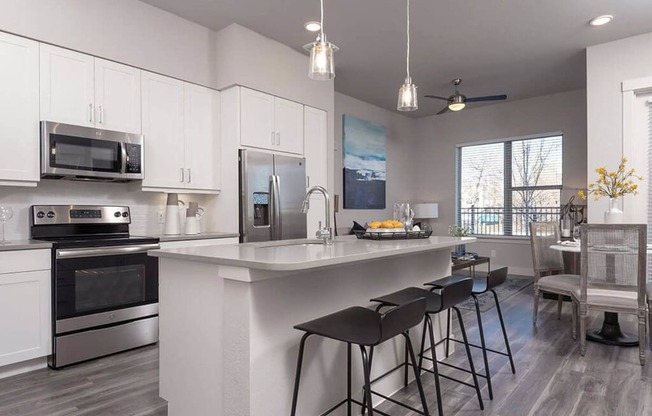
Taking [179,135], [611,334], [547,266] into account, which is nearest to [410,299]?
[611,334]

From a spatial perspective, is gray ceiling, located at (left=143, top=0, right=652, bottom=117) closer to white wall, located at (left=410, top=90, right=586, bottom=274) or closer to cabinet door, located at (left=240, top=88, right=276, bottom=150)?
cabinet door, located at (left=240, top=88, right=276, bottom=150)

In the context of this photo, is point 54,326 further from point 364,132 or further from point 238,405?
point 364,132

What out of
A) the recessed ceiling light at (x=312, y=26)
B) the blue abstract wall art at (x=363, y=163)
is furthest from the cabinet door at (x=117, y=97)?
the blue abstract wall art at (x=363, y=163)

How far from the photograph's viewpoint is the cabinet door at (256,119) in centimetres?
396

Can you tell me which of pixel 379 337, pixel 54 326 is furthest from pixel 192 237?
pixel 379 337

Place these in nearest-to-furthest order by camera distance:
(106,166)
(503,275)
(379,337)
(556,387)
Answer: (379,337), (556,387), (503,275), (106,166)

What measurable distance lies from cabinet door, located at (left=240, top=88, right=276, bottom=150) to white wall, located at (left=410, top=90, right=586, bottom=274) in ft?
13.3

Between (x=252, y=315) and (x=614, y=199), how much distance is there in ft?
11.8

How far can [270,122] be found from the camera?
4223 millimetres

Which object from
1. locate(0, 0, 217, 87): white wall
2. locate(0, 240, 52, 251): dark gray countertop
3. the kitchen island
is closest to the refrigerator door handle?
locate(0, 0, 217, 87): white wall

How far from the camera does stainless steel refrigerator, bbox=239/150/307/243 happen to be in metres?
3.93

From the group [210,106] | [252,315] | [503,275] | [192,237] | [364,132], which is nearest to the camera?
[252,315]

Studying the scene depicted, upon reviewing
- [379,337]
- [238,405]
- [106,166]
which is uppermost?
[106,166]

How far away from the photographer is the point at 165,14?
3.66m
